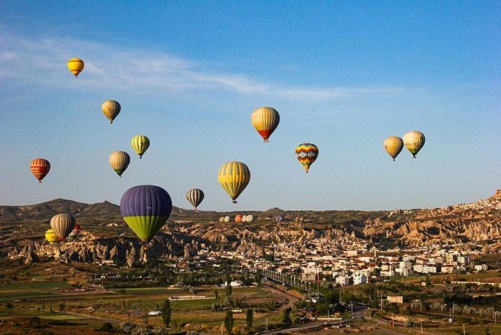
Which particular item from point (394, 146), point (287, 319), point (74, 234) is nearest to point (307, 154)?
point (394, 146)

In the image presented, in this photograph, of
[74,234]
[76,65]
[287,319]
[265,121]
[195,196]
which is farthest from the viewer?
[74,234]

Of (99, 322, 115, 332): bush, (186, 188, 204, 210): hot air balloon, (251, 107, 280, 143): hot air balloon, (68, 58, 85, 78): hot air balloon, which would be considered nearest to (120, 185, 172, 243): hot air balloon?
(99, 322, 115, 332): bush

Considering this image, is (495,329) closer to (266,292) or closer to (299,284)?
(266,292)

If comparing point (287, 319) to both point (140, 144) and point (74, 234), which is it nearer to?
point (140, 144)

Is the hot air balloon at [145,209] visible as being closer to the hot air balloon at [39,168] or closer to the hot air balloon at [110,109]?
the hot air balloon at [110,109]

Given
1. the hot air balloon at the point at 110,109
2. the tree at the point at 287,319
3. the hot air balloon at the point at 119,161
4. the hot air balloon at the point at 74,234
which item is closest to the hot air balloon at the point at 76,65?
the hot air balloon at the point at 110,109
